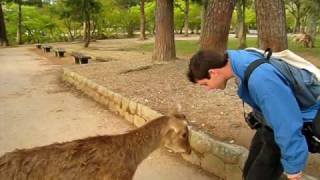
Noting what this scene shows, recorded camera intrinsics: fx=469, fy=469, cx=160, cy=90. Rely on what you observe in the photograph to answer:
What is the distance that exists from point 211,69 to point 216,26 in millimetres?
9345

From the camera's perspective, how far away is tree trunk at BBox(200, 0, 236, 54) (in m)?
11.9

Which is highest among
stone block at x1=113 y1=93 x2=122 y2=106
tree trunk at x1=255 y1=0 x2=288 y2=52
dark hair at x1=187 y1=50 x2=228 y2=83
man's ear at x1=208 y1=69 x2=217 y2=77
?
tree trunk at x1=255 y1=0 x2=288 y2=52

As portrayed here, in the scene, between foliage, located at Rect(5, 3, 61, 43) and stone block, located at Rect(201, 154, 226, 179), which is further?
foliage, located at Rect(5, 3, 61, 43)

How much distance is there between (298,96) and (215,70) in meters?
0.53

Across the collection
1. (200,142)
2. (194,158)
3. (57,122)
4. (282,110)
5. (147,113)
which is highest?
(282,110)

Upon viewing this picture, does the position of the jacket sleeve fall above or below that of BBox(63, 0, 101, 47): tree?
below

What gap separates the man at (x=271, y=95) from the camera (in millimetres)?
2695

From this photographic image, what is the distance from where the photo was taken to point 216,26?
1207 cm

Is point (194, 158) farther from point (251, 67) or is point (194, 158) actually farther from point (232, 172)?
point (251, 67)

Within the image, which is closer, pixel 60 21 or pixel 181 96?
pixel 181 96

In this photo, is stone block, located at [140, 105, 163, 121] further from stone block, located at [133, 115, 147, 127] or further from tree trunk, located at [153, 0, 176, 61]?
tree trunk, located at [153, 0, 176, 61]

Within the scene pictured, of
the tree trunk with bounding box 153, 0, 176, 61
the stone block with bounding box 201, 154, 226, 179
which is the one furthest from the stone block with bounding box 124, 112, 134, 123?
the tree trunk with bounding box 153, 0, 176, 61

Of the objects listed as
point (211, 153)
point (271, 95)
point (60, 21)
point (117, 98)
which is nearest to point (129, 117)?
point (117, 98)

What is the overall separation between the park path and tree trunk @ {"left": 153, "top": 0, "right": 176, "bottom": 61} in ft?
10.8
